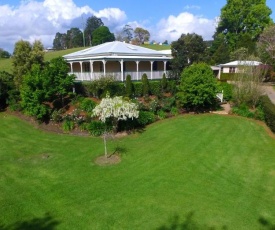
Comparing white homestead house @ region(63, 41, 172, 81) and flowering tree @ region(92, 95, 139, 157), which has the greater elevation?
white homestead house @ region(63, 41, 172, 81)

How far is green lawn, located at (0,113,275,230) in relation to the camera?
8.01m

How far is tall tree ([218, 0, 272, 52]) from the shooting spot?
51.2 m

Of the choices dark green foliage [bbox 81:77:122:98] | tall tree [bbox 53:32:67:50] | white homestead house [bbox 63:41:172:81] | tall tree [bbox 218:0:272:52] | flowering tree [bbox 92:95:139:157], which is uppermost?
tall tree [bbox 53:32:67:50]

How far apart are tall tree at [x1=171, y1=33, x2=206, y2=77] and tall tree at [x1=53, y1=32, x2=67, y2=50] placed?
120m

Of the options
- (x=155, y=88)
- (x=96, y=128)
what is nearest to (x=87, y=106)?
(x=96, y=128)

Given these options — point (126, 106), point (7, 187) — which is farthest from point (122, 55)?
point (7, 187)

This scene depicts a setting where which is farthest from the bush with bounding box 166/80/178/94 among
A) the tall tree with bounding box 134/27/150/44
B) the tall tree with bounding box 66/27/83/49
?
the tall tree with bounding box 66/27/83/49

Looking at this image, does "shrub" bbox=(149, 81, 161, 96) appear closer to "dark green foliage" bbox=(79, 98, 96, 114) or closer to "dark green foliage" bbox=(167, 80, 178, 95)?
"dark green foliage" bbox=(167, 80, 178, 95)

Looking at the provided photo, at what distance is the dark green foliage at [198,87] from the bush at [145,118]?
2.87m

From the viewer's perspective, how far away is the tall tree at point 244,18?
5125cm

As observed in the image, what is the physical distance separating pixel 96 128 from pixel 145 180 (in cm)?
686

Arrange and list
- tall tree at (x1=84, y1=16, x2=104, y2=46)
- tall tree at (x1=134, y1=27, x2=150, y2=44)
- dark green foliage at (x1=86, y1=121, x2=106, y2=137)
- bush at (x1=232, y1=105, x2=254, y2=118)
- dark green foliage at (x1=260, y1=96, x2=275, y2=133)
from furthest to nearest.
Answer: tall tree at (x1=84, y1=16, x2=104, y2=46)
tall tree at (x1=134, y1=27, x2=150, y2=44)
bush at (x1=232, y1=105, x2=254, y2=118)
dark green foliage at (x1=86, y1=121, x2=106, y2=137)
dark green foliage at (x1=260, y1=96, x2=275, y2=133)

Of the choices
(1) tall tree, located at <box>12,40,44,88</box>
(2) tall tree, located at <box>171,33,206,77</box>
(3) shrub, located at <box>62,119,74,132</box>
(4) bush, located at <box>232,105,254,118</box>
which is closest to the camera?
(3) shrub, located at <box>62,119,74,132</box>

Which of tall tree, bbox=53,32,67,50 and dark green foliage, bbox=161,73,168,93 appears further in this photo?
tall tree, bbox=53,32,67,50
